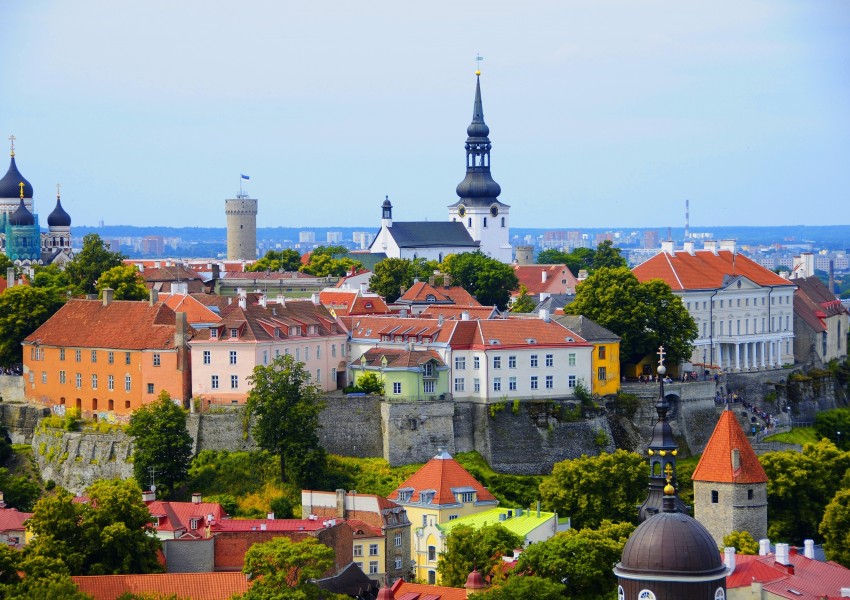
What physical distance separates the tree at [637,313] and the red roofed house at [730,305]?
689 cm

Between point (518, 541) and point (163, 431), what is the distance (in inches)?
729

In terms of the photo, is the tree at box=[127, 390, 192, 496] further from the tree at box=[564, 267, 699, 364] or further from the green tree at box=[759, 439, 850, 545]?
the green tree at box=[759, 439, 850, 545]

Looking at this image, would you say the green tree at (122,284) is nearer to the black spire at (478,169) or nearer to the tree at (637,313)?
the tree at (637,313)

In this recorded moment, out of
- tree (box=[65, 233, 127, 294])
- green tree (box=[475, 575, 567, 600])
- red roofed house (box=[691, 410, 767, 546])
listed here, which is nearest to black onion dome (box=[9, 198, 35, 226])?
tree (box=[65, 233, 127, 294])

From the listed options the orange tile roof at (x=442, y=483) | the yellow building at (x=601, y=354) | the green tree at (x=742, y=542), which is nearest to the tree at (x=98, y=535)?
the orange tile roof at (x=442, y=483)

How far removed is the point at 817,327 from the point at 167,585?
60383mm

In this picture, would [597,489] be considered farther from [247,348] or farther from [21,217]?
[21,217]

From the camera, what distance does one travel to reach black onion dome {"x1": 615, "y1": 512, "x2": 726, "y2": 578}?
48938 mm

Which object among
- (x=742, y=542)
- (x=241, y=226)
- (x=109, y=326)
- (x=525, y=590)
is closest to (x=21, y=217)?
(x=241, y=226)

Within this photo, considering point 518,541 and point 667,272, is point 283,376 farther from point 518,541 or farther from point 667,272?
point 667,272

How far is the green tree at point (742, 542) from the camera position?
73.2 metres

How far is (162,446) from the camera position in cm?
8556

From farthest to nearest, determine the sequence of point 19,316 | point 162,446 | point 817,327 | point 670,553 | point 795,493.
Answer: point 817,327, point 19,316, point 162,446, point 795,493, point 670,553

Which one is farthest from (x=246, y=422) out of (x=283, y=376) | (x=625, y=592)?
(x=625, y=592)
